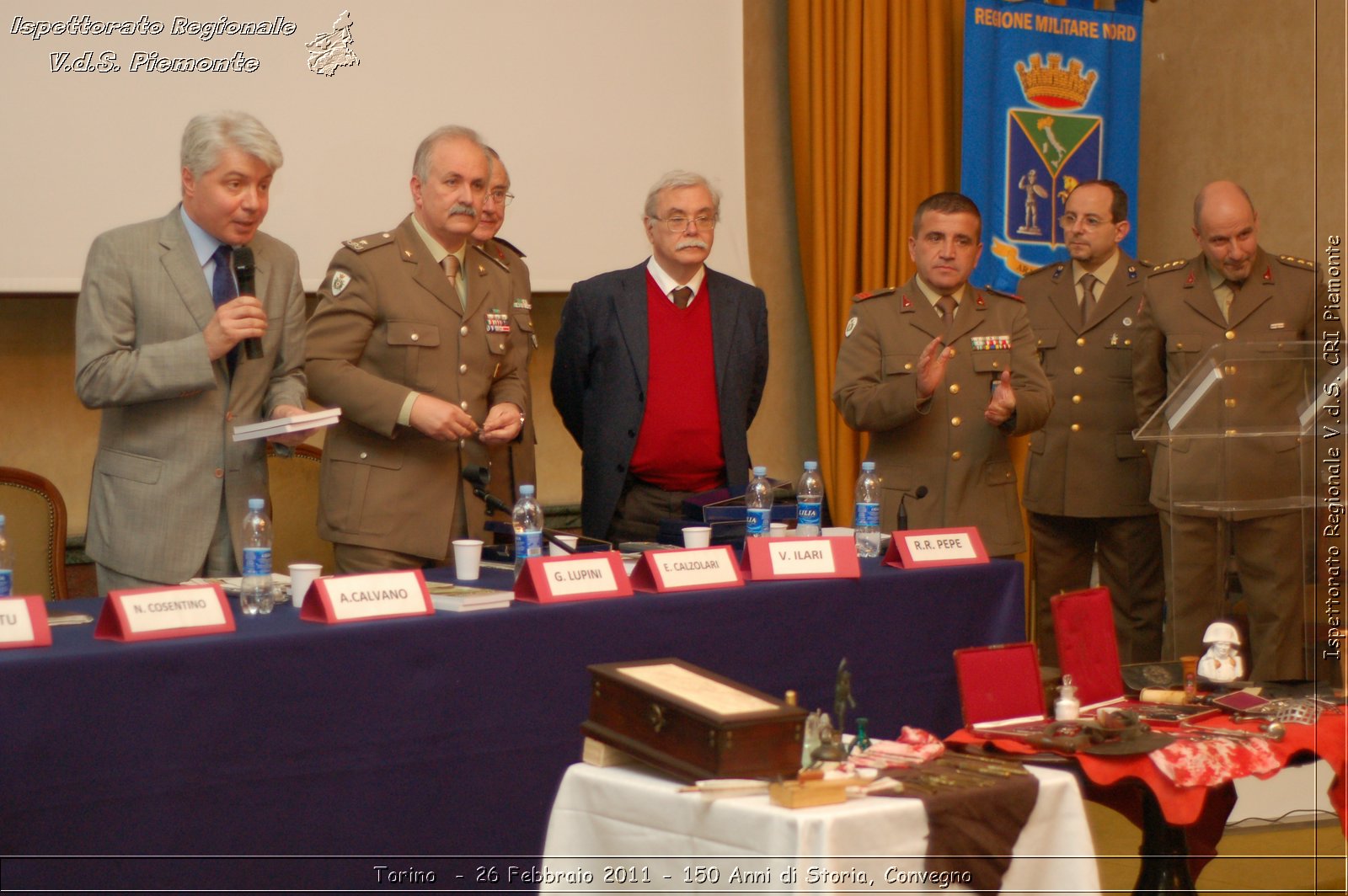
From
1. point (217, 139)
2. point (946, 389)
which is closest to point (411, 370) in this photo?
point (217, 139)

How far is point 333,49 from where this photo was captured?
498 cm

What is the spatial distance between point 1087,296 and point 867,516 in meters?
1.91

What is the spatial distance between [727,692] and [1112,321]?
11.3ft

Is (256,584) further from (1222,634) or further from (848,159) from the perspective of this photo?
(848,159)

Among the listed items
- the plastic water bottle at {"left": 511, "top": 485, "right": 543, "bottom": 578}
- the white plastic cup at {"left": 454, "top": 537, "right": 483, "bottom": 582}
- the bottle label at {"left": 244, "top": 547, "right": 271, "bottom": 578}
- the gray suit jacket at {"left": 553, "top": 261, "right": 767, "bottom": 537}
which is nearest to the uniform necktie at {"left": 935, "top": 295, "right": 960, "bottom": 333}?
the gray suit jacket at {"left": 553, "top": 261, "right": 767, "bottom": 537}

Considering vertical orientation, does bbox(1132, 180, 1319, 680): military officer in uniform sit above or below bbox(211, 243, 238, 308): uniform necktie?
below

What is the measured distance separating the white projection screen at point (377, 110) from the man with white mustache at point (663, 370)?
1041 millimetres

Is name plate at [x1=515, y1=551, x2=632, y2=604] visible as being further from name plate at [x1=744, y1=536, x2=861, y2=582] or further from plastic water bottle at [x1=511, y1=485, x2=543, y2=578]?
name plate at [x1=744, y1=536, x2=861, y2=582]

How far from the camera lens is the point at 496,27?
532cm

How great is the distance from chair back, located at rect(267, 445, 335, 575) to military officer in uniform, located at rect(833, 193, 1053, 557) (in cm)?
174

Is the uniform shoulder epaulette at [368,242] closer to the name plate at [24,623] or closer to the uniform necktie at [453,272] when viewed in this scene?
the uniform necktie at [453,272]

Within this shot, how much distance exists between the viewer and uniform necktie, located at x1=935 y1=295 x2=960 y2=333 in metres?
4.48

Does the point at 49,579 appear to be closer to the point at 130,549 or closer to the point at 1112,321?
the point at 130,549

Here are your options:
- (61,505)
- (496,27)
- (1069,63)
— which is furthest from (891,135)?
(61,505)
